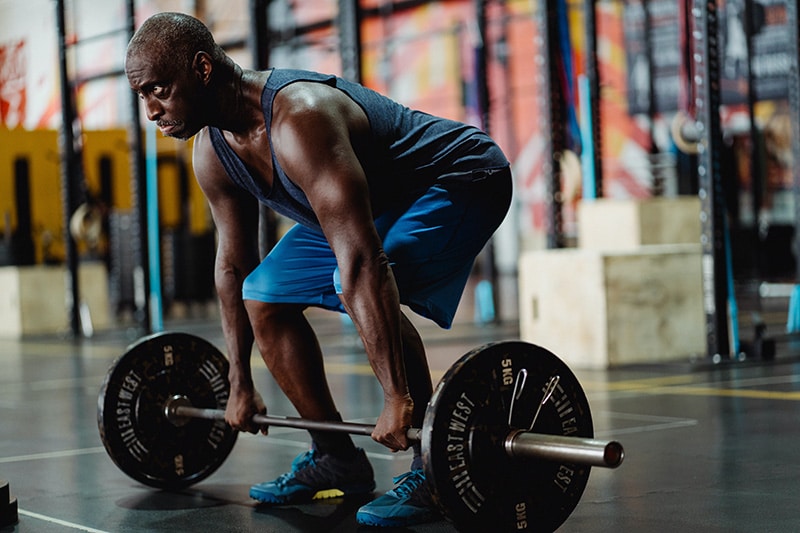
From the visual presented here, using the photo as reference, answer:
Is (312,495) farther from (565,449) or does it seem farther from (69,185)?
(69,185)

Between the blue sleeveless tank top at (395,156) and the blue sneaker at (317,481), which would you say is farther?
the blue sneaker at (317,481)

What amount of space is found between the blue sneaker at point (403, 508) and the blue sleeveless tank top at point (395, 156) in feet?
1.87

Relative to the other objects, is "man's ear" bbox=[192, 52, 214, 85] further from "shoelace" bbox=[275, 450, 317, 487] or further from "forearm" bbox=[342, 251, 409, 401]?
"shoelace" bbox=[275, 450, 317, 487]

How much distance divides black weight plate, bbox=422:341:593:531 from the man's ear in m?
0.76

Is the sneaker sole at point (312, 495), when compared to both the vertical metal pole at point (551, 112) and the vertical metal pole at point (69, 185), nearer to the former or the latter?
the vertical metal pole at point (551, 112)

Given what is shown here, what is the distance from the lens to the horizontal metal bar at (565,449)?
2.05 meters

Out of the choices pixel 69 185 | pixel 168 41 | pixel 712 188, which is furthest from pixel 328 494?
pixel 69 185

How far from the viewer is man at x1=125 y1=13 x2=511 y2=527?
2.29 m

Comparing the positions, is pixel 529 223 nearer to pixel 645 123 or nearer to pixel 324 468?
pixel 645 123

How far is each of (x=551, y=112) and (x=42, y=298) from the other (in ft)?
17.0

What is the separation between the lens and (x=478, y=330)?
8.62m

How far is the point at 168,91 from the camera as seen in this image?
2.43 m

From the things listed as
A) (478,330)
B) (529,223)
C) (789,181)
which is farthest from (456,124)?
(529,223)

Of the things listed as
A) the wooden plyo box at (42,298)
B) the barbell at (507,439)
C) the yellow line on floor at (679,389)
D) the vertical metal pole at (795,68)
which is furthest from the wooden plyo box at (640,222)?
the barbell at (507,439)
